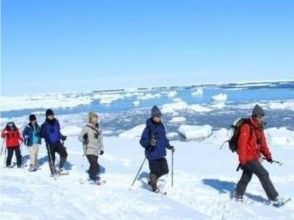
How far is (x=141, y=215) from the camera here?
7426mm

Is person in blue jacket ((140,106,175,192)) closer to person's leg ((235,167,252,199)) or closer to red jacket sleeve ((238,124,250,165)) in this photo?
person's leg ((235,167,252,199))

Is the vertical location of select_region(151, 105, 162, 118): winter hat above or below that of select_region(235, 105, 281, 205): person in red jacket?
above

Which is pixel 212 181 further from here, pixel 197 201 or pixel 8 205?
pixel 8 205

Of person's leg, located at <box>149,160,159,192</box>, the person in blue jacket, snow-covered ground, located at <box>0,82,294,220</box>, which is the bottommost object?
snow-covered ground, located at <box>0,82,294,220</box>

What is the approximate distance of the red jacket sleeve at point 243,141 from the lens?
8.55 metres

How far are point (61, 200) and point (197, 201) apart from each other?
219cm

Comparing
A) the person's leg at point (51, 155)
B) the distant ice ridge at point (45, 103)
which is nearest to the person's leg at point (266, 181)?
the person's leg at point (51, 155)

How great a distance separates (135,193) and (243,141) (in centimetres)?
205

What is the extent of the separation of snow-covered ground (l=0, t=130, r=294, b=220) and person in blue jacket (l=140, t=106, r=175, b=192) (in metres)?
0.41

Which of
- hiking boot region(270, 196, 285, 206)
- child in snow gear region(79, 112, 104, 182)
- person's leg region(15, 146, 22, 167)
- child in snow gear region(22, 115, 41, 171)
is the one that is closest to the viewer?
hiking boot region(270, 196, 285, 206)

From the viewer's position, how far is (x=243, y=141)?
8.57m

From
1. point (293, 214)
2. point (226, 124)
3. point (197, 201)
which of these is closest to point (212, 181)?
point (197, 201)

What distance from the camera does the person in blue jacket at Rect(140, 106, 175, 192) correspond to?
961cm

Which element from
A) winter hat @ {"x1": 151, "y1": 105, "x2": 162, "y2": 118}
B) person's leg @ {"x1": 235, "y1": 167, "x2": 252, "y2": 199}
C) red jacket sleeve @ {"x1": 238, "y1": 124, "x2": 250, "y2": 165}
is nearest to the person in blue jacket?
winter hat @ {"x1": 151, "y1": 105, "x2": 162, "y2": 118}
